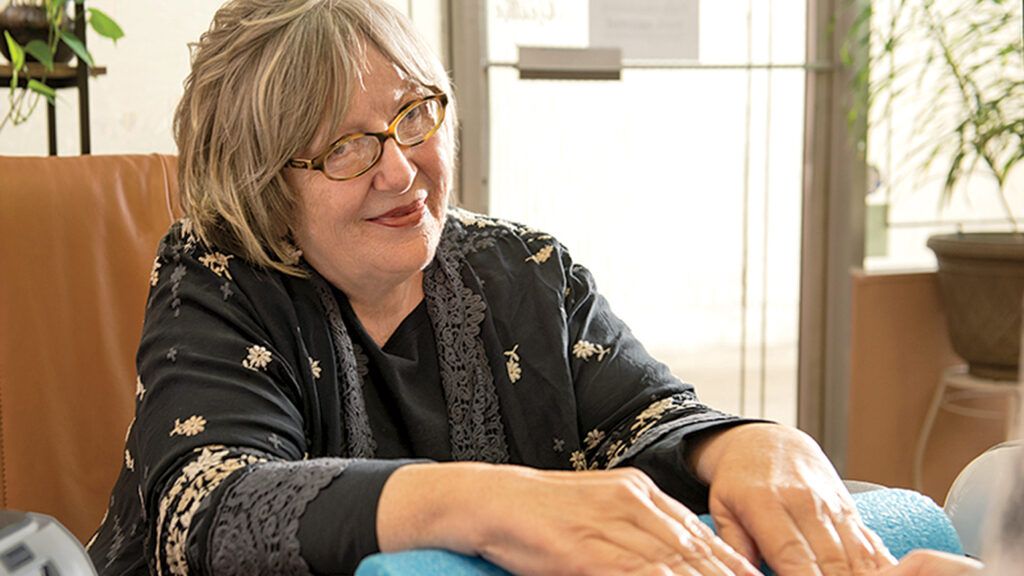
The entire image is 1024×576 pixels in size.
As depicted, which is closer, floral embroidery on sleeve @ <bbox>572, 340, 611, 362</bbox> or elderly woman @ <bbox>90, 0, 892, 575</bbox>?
elderly woman @ <bbox>90, 0, 892, 575</bbox>

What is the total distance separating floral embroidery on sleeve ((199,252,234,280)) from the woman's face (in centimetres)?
10

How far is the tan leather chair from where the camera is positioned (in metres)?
1.62

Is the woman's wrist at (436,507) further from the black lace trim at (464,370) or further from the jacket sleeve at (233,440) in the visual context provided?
the black lace trim at (464,370)

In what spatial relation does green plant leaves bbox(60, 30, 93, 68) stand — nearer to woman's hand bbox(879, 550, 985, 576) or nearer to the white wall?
the white wall

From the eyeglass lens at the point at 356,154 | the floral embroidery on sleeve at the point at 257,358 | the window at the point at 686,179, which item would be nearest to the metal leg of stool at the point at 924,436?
the window at the point at 686,179

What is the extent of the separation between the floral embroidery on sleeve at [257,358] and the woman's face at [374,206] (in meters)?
0.17

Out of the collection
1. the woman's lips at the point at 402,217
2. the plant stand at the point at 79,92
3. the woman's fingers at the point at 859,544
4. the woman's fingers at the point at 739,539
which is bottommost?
the woman's fingers at the point at 739,539

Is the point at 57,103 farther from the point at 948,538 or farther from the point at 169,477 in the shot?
the point at 948,538

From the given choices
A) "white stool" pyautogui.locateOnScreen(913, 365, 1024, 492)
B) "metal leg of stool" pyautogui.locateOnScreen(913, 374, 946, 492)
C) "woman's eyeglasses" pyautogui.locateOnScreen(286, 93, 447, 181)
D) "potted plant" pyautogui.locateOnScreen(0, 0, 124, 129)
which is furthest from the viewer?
"metal leg of stool" pyautogui.locateOnScreen(913, 374, 946, 492)

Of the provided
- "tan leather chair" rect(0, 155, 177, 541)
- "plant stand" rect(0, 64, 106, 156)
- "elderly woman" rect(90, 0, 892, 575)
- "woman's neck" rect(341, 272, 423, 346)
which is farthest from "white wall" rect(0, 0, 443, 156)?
"woman's neck" rect(341, 272, 423, 346)

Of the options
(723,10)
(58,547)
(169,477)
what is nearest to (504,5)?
(723,10)

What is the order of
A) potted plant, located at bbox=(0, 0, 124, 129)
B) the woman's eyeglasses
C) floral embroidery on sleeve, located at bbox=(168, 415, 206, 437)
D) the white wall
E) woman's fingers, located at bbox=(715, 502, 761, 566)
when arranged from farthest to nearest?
the white wall < potted plant, located at bbox=(0, 0, 124, 129) < the woman's eyeglasses < floral embroidery on sleeve, located at bbox=(168, 415, 206, 437) < woman's fingers, located at bbox=(715, 502, 761, 566)

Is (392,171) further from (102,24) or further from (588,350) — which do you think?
(102,24)

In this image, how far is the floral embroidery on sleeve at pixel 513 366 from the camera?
156 centimetres
